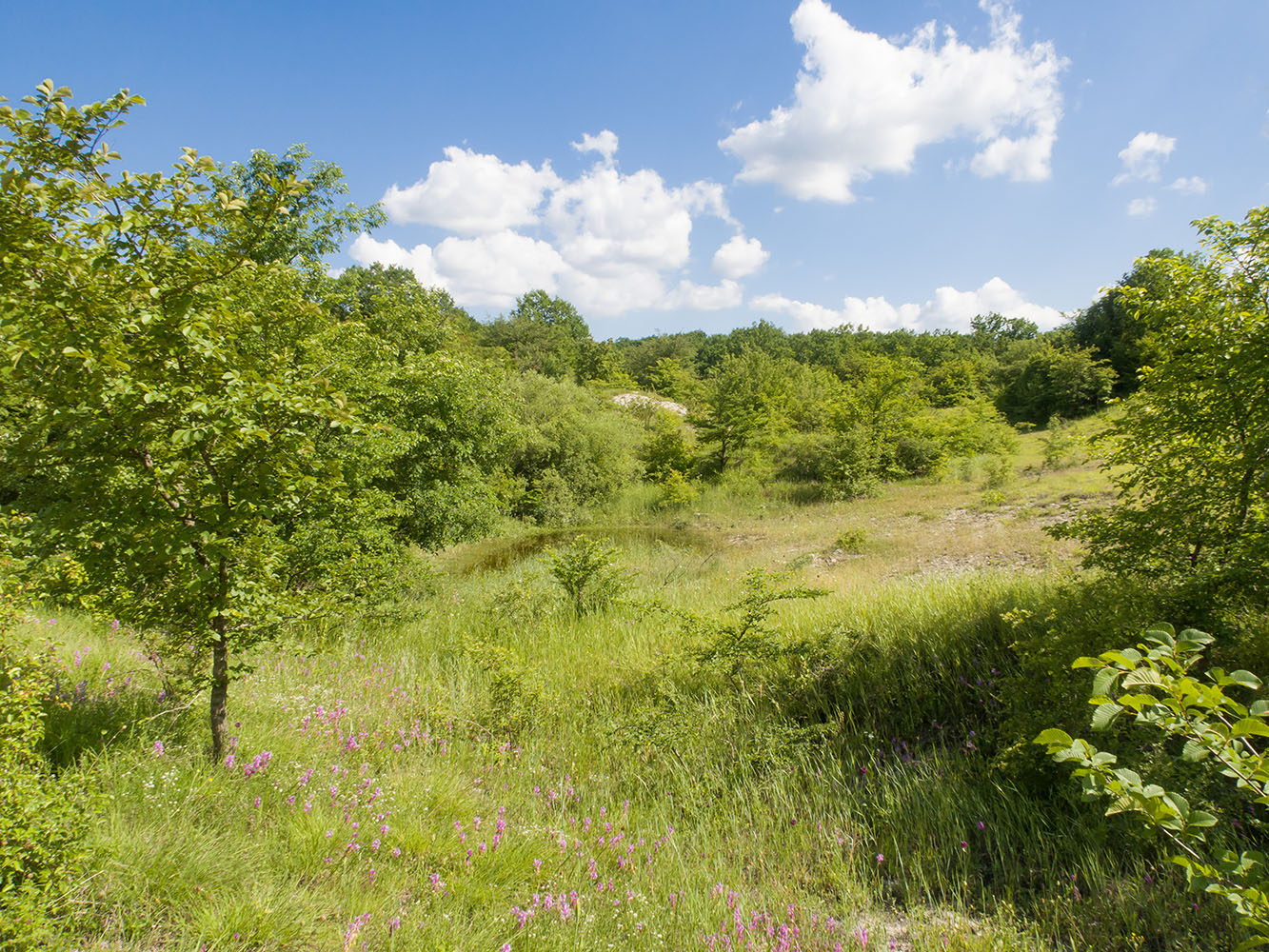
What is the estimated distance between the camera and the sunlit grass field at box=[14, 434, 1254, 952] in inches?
98.0

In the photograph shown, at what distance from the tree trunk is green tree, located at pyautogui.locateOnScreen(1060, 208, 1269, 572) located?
641 cm

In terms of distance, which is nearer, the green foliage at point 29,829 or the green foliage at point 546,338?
the green foliage at point 29,829

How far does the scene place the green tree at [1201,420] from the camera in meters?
4.02

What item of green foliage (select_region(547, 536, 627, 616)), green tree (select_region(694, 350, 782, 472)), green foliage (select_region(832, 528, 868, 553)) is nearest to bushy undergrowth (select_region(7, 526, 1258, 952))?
green foliage (select_region(547, 536, 627, 616))

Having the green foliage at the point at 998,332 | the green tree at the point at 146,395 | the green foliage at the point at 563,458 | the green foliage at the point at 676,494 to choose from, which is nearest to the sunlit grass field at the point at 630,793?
the green tree at the point at 146,395

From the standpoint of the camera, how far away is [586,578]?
30.3 feet

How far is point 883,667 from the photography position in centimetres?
564

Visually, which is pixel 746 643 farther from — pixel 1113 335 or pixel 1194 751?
pixel 1113 335

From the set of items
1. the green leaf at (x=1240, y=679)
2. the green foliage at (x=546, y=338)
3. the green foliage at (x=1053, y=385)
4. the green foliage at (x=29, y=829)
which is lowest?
the green foliage at (x=29, y=829)

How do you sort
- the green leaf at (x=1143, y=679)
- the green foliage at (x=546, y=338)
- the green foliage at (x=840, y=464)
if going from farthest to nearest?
the green foliage at (x=546, y=338) → the green foliage at (x=840, y=464) → the green leaf at (x=1143, y=679)

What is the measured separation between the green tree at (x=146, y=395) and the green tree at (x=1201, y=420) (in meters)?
6.02

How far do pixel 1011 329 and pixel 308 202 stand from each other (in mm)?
86277

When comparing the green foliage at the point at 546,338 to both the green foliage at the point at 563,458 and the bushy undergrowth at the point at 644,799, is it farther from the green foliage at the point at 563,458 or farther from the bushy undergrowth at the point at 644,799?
the bushy undergrowth at the point at 644,799

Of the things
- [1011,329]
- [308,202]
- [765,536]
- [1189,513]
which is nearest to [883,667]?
[1189,513]
